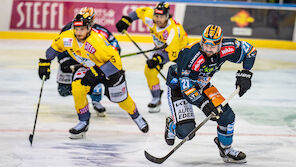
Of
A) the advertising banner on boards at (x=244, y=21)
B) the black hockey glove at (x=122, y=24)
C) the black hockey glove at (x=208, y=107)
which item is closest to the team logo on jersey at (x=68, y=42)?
the black hockey glove at (x=208, y=107)

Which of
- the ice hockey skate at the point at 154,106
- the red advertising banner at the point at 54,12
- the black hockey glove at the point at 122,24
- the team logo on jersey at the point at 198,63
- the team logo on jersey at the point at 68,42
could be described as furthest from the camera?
the red advertising banner at the point at 54,12

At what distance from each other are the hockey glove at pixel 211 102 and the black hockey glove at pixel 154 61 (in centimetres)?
157

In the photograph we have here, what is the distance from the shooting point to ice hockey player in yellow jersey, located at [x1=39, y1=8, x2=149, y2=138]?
4938mm

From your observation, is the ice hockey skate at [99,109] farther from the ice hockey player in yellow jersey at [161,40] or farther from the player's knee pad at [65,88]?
the ice hockey player in yellow jersey at [161,40]

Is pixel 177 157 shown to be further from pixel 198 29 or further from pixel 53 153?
pixel 198 29

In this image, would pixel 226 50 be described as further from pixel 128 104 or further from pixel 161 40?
pixel 161 40

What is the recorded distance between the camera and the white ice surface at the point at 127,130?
4715mm

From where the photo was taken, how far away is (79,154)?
4.80 meters

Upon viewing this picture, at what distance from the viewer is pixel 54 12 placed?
1091 centimetres

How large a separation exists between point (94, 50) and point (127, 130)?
3.76 feet

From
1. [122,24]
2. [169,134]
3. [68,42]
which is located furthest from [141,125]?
[122,24]

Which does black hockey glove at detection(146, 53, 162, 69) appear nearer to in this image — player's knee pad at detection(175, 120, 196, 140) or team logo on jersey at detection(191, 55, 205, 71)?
player's knee pad at detection(175, 120, 196, 140)

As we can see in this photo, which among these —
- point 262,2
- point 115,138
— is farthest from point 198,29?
point 115,138

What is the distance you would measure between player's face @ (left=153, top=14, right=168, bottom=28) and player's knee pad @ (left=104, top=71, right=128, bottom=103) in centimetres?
135
